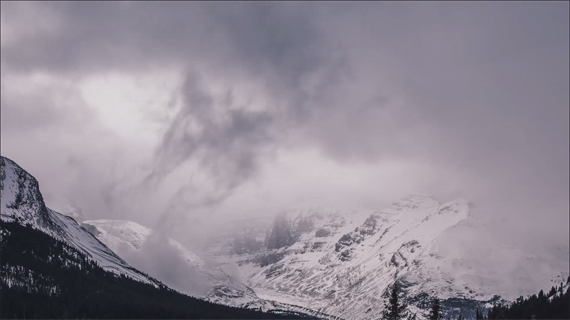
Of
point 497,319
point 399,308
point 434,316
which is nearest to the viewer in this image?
point 399,308

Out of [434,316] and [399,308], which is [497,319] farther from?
[399,308]

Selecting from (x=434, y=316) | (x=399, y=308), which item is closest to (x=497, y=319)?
(x=434, y=316)

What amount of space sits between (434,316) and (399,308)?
16.7m

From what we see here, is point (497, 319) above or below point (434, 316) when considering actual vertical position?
above

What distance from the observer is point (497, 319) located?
654 feet

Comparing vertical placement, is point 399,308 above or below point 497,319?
below

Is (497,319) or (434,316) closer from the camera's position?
(434,316)

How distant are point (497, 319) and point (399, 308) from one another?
228ft

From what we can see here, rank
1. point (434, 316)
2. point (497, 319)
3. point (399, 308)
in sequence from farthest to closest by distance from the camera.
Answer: point (497, 319) < point (434, 316) < point (399, 308)

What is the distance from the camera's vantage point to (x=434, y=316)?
156500mm

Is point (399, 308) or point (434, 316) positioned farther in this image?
point (434, 316)
